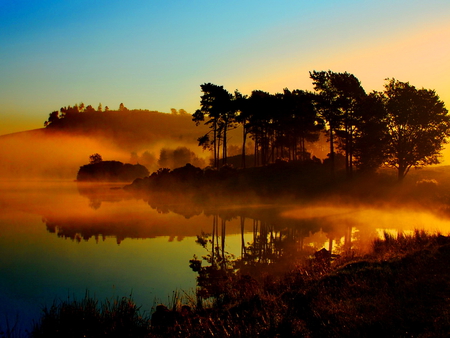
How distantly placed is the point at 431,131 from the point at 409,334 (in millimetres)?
48598

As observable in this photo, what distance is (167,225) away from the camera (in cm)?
3341

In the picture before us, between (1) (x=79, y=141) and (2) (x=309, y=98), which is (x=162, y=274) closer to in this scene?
(2) (x=309, y=98)

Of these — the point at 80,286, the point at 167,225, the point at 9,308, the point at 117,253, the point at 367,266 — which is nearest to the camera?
the point at 9,308

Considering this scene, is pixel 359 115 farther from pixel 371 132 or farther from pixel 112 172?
pixel 112 172

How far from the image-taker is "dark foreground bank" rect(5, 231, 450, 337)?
9.49 m

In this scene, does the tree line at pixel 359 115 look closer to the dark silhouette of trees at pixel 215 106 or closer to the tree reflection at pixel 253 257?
the dark silhouette of trees at pixel 215 106

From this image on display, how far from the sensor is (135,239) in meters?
27.3

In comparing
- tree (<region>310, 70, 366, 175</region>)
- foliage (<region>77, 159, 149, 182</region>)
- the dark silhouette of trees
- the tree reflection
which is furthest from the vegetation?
the tree reflection

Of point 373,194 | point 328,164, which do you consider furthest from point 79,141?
point 373,194

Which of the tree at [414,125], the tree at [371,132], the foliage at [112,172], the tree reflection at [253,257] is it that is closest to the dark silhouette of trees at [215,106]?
the tree at [371,132]

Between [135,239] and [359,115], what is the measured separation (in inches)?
1592

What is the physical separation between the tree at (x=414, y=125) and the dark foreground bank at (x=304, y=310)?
39.8 m

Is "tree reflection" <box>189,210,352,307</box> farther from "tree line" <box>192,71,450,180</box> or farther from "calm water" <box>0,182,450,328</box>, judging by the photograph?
"tree line" <box>192,71,450,180</box>

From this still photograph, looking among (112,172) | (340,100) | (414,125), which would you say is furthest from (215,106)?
(112,172)
